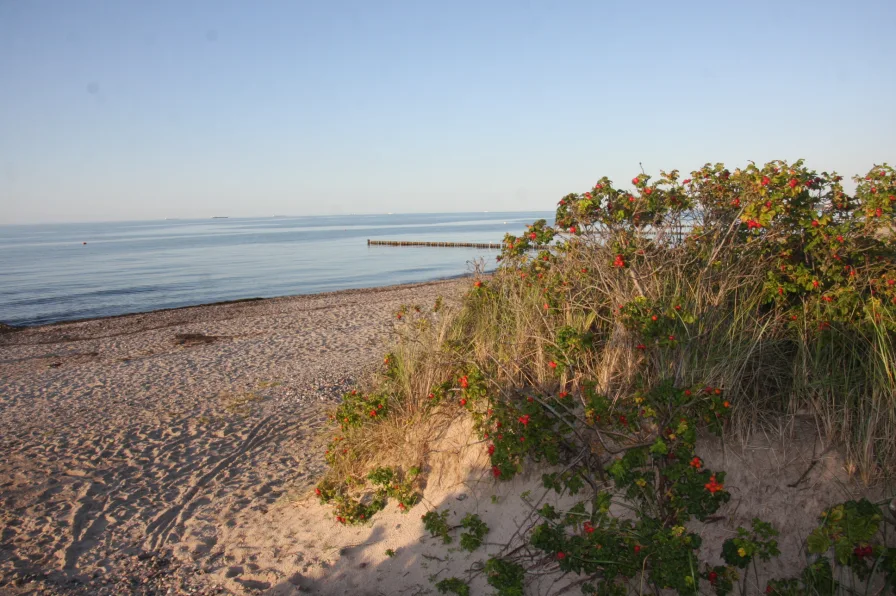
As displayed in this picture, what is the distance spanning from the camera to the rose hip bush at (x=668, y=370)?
375 cm

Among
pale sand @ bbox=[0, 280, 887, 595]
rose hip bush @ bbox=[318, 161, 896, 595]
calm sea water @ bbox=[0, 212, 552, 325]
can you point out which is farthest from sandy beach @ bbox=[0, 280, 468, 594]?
calm sea water @ bbox=[0, 212, 552, 325]

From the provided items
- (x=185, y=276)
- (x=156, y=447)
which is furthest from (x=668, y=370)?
(x=185, y=276)

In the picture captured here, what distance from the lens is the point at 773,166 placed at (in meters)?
5.69

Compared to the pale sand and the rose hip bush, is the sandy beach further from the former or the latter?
the rose hip bush

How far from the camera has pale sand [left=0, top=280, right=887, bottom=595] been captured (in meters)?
4.21

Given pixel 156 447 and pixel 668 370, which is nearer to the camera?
pixel 668 370

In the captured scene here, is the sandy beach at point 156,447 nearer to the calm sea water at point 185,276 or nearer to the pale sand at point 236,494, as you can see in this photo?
the pale sand at point 236,494

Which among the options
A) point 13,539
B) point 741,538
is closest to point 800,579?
point 741,538

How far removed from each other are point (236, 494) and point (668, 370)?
4.33m

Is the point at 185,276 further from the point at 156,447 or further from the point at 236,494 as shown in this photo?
the point at 236,494

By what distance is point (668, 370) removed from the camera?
187 inches

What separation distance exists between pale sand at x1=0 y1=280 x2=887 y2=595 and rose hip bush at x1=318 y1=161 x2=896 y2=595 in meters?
0.18

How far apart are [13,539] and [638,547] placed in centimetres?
527

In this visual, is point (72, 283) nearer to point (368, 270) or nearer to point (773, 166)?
point (368, 270)
